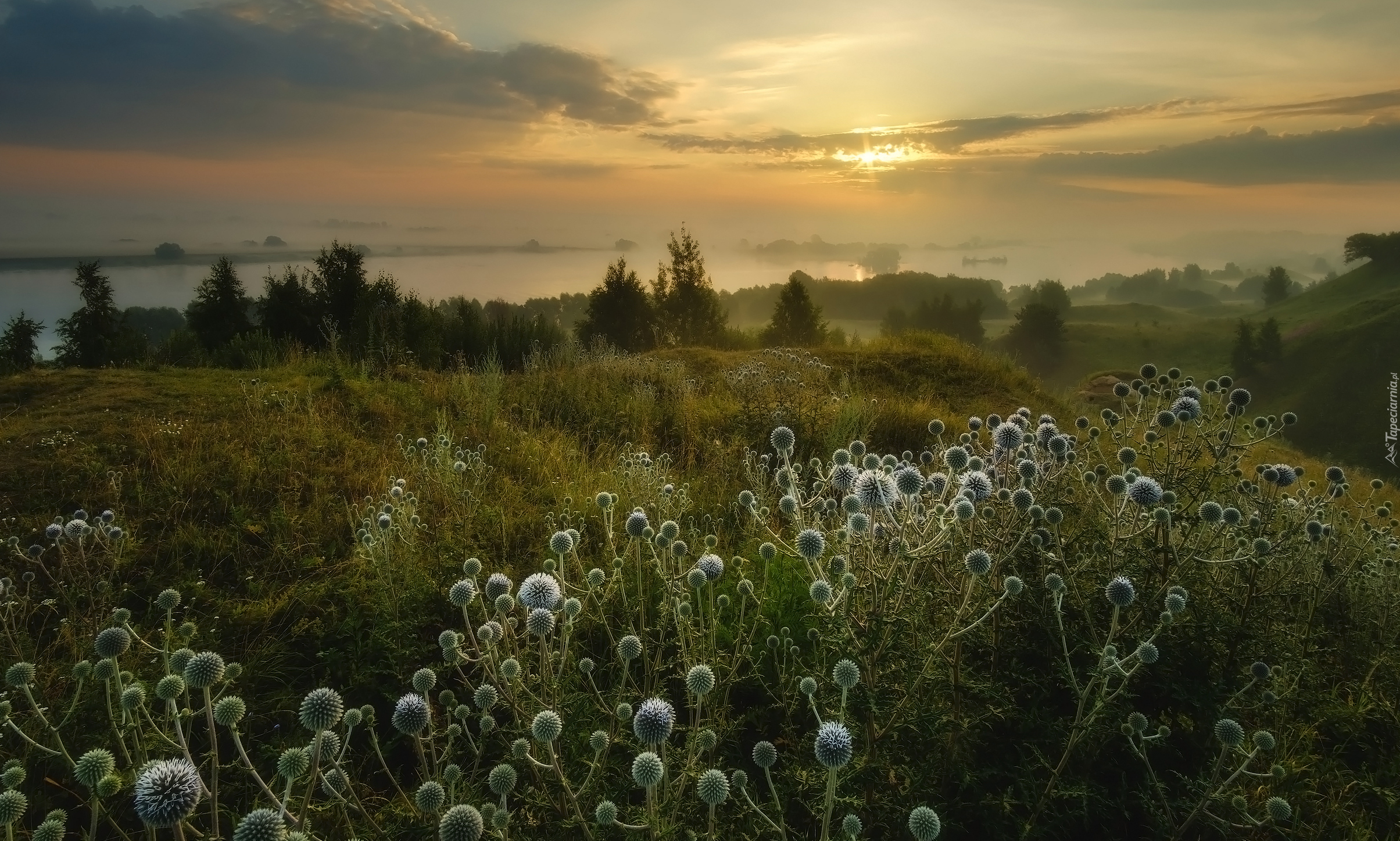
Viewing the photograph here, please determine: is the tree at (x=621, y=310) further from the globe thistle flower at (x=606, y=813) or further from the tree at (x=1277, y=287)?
the tree at (x=1277, y=287)

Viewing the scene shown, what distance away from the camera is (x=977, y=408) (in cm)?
1230

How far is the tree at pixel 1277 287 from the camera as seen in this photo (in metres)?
101

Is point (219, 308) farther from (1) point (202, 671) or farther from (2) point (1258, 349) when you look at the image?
(2) point (1258, 349)

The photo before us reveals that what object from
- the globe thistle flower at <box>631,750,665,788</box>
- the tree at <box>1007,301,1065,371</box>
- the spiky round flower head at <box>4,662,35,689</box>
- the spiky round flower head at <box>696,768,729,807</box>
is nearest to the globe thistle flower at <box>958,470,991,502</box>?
the spiky round flower head at <box>696,768,729,807</box>

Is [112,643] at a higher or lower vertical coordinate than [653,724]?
higher

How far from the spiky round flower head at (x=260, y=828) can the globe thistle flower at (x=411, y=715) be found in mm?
448

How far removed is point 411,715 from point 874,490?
1914mm

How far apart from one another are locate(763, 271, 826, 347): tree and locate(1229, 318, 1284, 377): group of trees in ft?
167

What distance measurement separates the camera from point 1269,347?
64125mm

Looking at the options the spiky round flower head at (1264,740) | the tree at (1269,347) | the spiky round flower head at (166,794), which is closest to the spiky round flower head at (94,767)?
the spiky round flower head at (166,794)

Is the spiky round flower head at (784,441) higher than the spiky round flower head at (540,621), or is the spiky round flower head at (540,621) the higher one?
the spiky round flower head at (784,441)

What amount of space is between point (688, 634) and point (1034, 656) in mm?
1559

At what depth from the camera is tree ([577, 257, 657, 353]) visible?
37.5 metres

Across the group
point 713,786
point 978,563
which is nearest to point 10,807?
point 713,786
